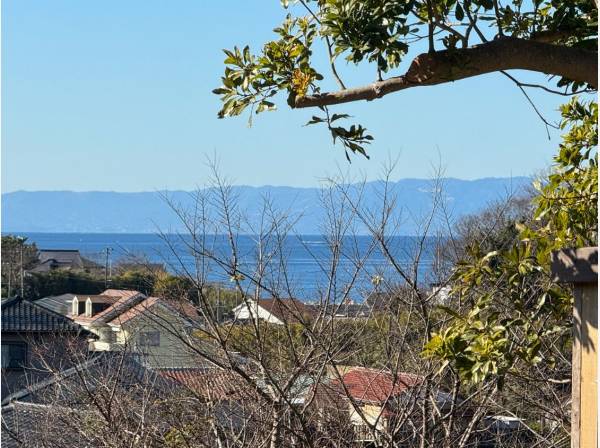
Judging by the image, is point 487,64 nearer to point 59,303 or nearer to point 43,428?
point 43,428

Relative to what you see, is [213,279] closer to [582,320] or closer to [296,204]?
[296,204]

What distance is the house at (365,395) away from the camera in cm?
502

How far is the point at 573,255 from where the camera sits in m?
1.52

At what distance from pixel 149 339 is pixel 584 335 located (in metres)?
6.56

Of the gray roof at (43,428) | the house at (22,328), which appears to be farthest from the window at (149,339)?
the house at (22,328)

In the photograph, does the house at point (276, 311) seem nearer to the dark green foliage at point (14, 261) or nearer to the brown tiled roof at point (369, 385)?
the brown tiled roof at point (369, 385)

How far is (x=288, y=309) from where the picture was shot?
17.1ft

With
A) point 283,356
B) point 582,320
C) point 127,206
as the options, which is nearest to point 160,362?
point 283,356

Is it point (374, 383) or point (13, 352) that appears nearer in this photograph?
point (374, 383)

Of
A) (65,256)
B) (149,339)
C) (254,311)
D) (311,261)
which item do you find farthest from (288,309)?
(65,256)

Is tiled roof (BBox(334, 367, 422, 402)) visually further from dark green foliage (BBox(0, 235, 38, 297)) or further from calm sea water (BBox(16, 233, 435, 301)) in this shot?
dark green foliage (BBox(0, 235, 38, 297))

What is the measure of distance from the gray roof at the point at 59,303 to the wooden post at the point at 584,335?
20.5m

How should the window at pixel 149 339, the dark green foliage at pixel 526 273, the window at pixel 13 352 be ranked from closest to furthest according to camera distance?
the dark green foliage at pixel 526 273 → the window at pixel 149 339 → the window at pixel 13 352

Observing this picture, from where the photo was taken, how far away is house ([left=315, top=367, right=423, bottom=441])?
502 cm
